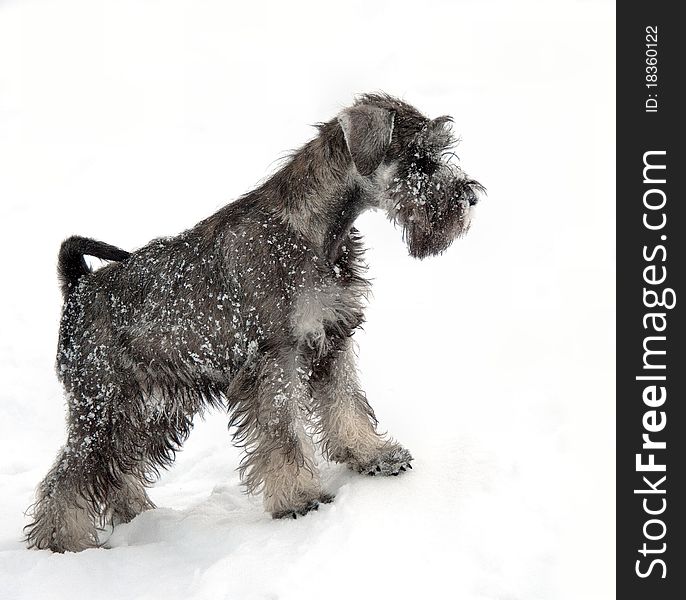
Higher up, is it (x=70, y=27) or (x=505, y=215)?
(x=70, y=27)

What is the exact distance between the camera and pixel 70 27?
15.0 m

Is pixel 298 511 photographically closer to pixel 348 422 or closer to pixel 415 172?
pixel 348 422

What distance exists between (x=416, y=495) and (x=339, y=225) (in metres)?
1.71

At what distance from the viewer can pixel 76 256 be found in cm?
582

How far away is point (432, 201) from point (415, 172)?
0.66 feet

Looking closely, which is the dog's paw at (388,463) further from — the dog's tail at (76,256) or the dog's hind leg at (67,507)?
the dog's tail at (76,256)

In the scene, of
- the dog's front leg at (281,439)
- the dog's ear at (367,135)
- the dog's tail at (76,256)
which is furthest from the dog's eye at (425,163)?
the dog's tail at (76,256)

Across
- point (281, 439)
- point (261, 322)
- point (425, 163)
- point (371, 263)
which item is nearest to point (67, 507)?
point (281, 439)

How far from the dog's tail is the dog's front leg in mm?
1378

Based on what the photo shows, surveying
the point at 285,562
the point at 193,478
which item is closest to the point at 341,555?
the point at 285,562

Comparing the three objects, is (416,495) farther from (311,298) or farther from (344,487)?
(311,298)

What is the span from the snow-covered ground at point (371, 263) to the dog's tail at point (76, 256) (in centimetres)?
138

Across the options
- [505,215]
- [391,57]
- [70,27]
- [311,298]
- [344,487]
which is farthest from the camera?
[70,27]

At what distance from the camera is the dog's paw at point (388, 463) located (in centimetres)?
568
